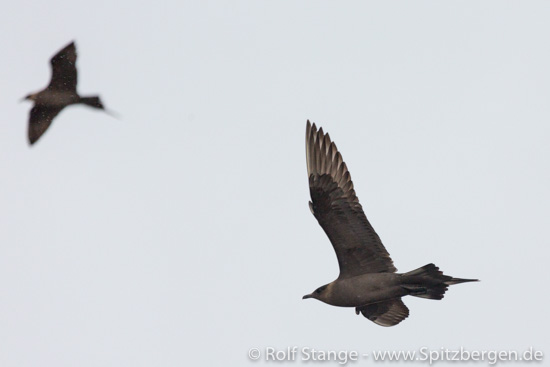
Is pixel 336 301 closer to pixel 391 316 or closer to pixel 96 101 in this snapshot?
pixel 391 316

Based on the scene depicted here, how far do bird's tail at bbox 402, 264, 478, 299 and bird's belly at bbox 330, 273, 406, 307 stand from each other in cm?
22

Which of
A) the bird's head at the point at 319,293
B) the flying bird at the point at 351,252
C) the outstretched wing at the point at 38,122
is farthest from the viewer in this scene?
the outstretched wing at the point at 38,122

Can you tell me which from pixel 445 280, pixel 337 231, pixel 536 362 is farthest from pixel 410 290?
pixel 536 362

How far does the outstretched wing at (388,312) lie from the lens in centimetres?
1816

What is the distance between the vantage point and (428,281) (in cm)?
1661

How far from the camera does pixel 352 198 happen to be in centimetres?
1712

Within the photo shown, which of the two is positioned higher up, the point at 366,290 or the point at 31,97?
the point at 31,97

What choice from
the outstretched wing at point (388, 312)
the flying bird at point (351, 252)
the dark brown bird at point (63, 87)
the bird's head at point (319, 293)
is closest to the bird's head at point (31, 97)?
the dark brown bird at point (63, 87)

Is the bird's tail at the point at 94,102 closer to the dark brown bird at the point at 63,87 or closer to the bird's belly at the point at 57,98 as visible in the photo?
the dark brown bird at the point at 63,87

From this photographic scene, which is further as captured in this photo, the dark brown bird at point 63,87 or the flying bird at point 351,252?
the dark brown bird at point 63,87

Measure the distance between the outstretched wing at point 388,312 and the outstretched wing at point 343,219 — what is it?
1238mm

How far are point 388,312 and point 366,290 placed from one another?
141 centimetres

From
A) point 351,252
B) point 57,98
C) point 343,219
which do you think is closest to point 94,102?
point 57,98

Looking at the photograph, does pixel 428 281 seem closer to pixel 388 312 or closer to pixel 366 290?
pixel 366 290
